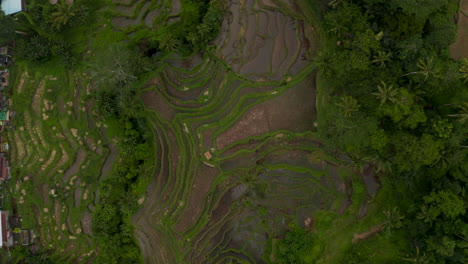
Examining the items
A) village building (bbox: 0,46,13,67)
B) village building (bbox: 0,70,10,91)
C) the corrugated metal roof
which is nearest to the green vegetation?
the corrugated metal roof

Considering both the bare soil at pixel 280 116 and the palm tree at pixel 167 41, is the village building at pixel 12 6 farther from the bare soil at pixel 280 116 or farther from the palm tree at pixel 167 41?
the bare soil at pixel 280 116

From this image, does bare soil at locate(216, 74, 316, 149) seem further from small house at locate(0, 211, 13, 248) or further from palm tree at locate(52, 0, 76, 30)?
small house at locate(0, 211, 13, 248)

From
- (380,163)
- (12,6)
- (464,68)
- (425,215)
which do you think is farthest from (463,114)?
(12,6)

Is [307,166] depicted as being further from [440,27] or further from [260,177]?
[440,27]

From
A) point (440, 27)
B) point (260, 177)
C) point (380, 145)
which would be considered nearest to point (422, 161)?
point (380, 145)

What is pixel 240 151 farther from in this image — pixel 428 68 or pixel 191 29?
pixel 428 68

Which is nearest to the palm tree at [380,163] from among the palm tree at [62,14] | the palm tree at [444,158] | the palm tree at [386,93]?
the palm tree at [444,158]
